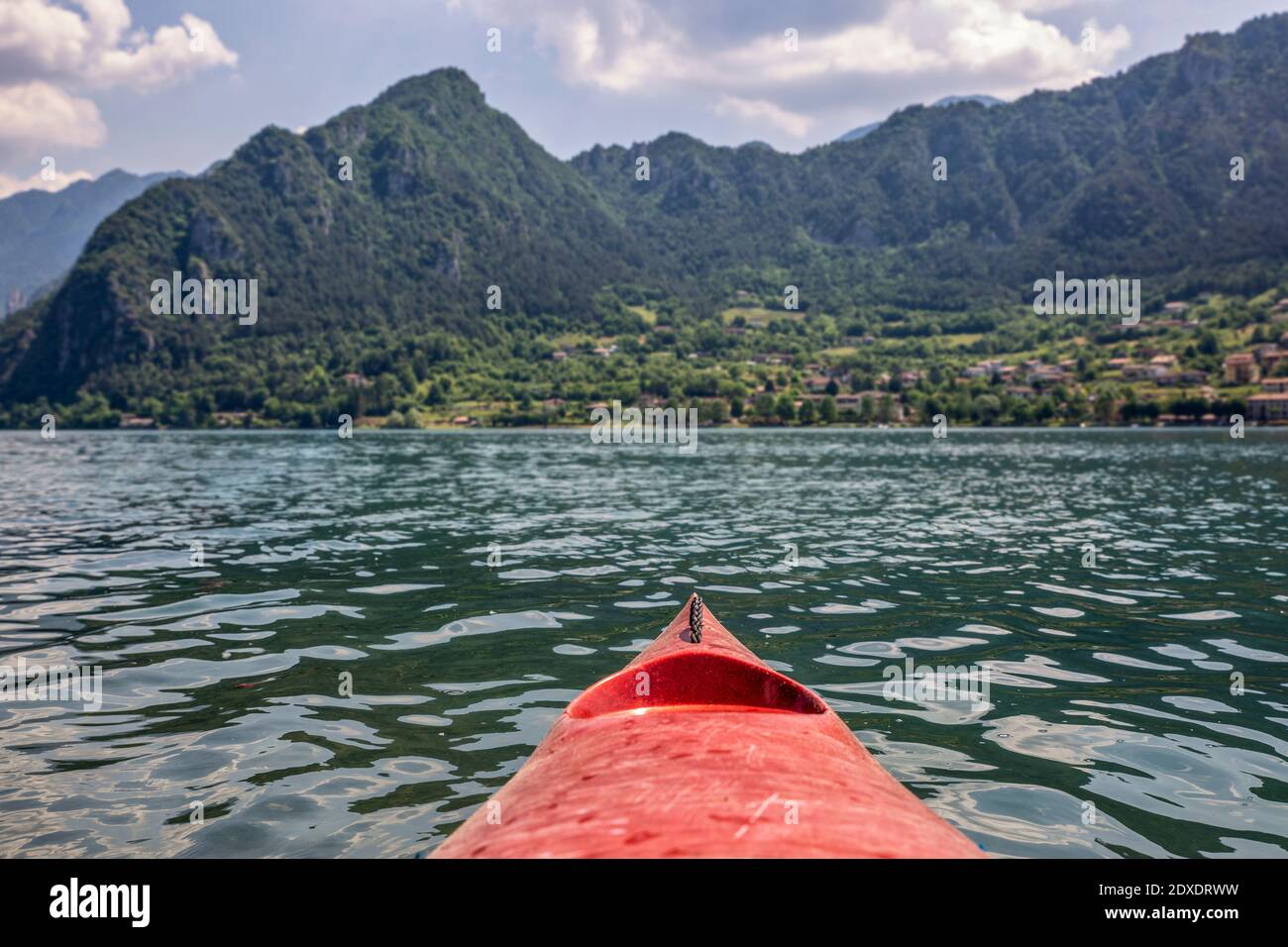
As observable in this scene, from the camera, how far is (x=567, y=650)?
486 inches

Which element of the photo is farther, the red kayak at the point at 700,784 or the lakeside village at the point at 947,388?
the lakeside village at the point at 947,388

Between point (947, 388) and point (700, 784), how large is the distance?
537 feet

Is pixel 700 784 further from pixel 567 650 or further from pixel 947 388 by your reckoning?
pixel 947 388

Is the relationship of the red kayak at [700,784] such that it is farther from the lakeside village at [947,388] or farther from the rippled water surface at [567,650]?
the lakeside village at [947,388]

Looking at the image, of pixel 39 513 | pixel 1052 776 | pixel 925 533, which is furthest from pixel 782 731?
pixel 39 513

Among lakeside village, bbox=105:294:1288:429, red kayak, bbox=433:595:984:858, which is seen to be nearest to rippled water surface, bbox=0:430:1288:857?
red kayak, bbox=433:595:984:858

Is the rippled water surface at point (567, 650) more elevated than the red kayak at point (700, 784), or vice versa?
the red kayak at point (700, 784)

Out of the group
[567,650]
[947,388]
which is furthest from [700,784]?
[947,388]

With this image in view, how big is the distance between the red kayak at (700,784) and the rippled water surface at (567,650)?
1.69m

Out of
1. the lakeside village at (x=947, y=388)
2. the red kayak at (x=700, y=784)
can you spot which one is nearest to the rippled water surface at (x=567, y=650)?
the red kayak at (x=700, y=784)

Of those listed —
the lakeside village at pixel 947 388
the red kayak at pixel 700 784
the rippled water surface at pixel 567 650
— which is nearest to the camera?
the red kayak at pixel 700 784

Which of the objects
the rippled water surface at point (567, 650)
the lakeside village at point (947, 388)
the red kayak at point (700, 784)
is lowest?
the rippled water surface at point (567, 650)

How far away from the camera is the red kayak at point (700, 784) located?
156 inches

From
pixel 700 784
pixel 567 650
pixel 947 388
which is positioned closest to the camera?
pixel 700 784
